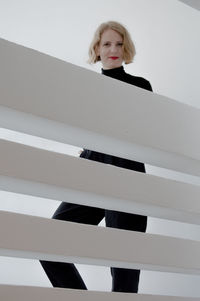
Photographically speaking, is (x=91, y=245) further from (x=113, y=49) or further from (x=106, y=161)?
(x=113, y=49)

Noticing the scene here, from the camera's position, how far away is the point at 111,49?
5.83 ft

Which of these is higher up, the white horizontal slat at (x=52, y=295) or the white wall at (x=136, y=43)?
the white wall at (x=136, y=43)

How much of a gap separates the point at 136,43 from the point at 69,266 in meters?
1.42

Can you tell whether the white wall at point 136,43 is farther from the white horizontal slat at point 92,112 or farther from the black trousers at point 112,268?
the white horizontal slat at point 92,112

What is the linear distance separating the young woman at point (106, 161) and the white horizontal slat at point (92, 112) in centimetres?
58

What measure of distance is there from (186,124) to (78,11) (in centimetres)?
245

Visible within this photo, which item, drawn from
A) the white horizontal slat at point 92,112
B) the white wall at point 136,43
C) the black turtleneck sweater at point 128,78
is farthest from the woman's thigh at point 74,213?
the white horizontal slat at point 92,112

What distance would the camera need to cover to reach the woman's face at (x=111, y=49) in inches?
69.7

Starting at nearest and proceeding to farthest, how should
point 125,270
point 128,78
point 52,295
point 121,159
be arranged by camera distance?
point 52,295
point 125,270
point 121,159
point 128,78

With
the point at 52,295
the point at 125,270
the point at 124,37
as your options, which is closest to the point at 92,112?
the point at 52,295

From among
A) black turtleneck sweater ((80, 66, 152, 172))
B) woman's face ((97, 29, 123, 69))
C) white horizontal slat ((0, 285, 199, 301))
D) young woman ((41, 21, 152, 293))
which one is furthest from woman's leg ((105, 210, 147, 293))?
white horizontal slat ((0, 285, 199, 301))

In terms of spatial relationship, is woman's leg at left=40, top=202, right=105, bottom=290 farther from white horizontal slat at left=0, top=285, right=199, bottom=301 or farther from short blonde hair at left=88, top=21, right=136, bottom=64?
white horizontal slat at left=0, top=285, right=199, bottom=301

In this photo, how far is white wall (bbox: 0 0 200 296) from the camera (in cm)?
226

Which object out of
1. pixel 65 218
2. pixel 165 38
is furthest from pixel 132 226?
pixel 165 38
